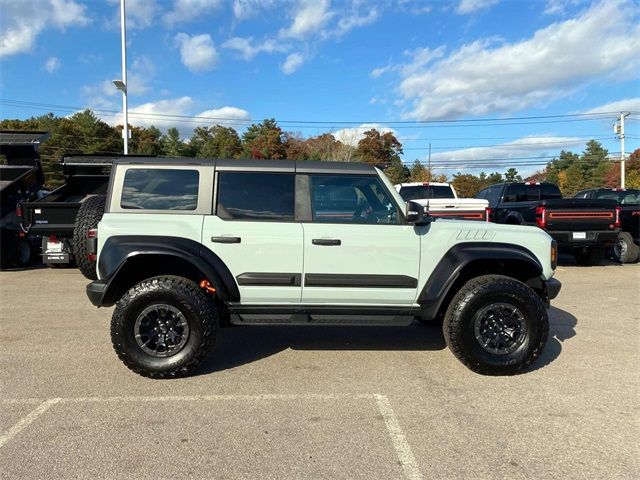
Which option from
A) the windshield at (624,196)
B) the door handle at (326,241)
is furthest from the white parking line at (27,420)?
the windshield at (624,196)

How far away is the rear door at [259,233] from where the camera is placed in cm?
437

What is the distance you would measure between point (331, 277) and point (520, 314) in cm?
180

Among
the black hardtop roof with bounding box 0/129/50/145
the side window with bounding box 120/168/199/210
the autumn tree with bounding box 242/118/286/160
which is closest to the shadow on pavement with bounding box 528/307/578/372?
the side window with bounding box 120/168/199/210

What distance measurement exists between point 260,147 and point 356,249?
59.7 m

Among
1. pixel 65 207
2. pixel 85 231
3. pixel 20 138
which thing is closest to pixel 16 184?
pixel 20 138

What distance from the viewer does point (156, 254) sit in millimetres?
4293

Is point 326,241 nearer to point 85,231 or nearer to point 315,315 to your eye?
point 315,315

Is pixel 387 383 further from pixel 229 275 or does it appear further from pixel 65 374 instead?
pixel 65 374

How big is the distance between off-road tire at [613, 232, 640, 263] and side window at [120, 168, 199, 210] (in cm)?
1114

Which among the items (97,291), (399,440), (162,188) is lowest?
(399,440)

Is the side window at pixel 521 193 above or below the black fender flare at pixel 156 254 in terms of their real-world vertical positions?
above

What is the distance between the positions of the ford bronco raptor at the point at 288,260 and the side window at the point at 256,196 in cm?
1

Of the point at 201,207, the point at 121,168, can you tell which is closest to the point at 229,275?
the point at 201,207

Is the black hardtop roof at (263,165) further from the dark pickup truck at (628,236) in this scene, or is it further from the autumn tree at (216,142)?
the autumn tree at (216,142)
